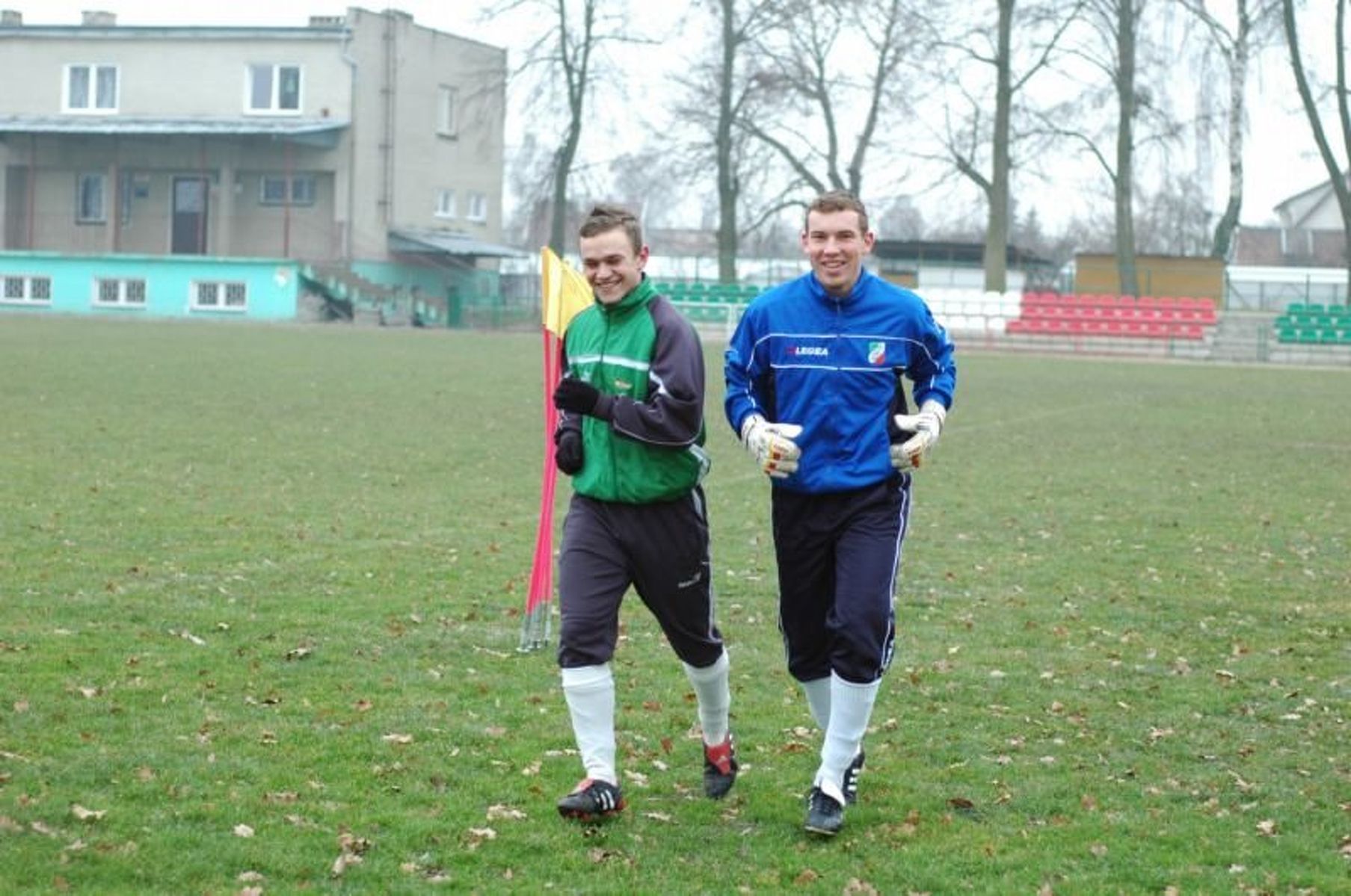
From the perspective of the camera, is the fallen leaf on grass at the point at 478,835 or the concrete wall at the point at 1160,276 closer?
the fallen leaf on grass at the point at 478,835

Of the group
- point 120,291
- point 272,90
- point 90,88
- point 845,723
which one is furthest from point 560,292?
point 90,88

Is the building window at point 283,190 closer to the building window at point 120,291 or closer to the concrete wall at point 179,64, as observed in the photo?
the concrete wall at point 179,64

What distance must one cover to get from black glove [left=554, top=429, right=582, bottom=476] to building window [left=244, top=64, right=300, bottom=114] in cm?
6033

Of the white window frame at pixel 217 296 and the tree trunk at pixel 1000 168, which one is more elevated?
the tree trunk at pixel 1000 168

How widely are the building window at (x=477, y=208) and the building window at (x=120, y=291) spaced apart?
1361cm

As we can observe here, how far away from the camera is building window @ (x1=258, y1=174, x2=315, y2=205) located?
212 ft

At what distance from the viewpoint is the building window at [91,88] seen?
66312 mm

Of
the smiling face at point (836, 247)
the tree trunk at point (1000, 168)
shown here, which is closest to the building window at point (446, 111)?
the tree trunk at point (1000, 168)

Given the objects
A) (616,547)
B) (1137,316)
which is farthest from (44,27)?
(616,547)

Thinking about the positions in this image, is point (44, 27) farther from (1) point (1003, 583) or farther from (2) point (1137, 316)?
(1) point (1003, 583)

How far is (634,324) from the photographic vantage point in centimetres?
662

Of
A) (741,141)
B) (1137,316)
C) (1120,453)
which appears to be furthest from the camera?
(741,141)

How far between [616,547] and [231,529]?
7218 millimetres

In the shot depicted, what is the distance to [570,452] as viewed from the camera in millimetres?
6625
